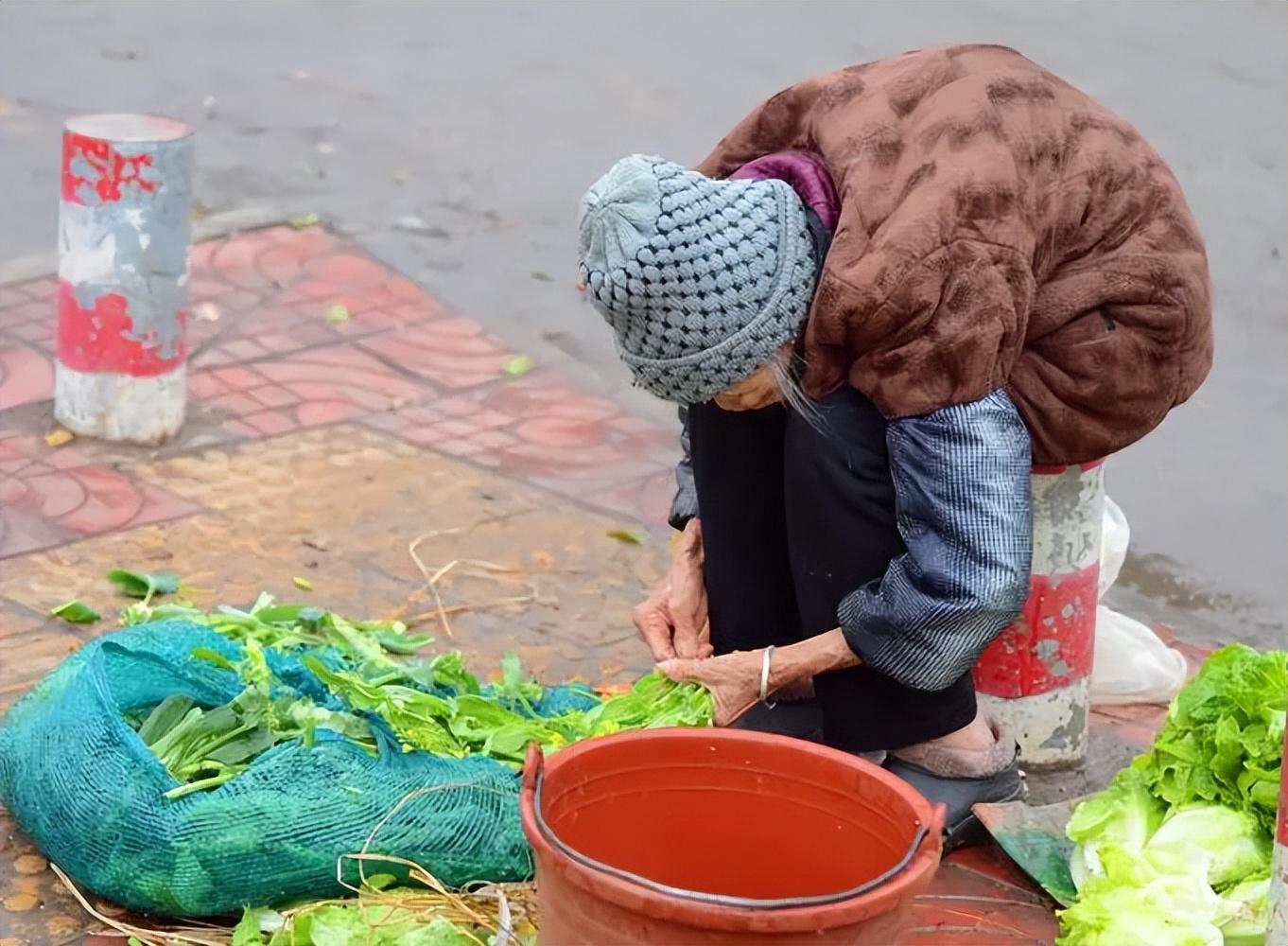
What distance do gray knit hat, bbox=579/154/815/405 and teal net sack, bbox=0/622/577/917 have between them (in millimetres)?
810

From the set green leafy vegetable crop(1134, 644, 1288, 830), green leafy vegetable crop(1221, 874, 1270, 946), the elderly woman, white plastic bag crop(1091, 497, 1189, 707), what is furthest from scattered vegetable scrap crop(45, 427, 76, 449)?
green leafy vegetable crop(1221, 874, 1270, 946)

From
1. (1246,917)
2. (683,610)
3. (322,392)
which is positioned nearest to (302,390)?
(322,392)

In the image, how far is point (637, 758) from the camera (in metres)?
2.76

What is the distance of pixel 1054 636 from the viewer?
12.3 ft

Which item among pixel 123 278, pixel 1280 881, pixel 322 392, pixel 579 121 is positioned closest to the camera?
pixel 1280 881

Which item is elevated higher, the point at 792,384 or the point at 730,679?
the point at 792,384

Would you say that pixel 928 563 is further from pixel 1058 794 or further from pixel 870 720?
pixel 1058 794

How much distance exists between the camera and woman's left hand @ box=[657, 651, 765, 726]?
332cm

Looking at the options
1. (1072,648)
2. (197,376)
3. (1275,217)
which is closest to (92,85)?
(197,376)

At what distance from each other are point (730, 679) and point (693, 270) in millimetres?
784

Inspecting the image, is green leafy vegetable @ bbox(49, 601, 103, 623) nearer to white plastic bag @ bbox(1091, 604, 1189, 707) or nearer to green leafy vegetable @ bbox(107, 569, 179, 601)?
green leafy vegetable @ bbox(107, 569, 179, 601)

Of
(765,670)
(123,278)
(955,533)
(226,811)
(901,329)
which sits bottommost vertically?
(226,811)

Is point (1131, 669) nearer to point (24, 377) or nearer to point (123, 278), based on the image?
point (123, 278)

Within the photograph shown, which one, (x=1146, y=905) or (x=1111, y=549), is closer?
(x=1146, y=905)
